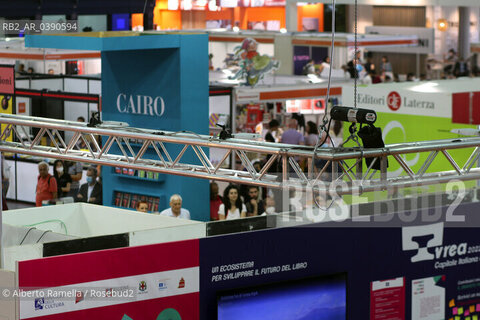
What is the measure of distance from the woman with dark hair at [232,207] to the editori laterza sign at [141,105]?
1396 mm

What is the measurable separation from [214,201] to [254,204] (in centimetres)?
59

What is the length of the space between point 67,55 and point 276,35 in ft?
18.2

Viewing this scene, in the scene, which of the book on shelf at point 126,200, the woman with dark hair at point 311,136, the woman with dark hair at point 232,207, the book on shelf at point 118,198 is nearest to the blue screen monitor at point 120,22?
the woman with dark hair at point 311,136

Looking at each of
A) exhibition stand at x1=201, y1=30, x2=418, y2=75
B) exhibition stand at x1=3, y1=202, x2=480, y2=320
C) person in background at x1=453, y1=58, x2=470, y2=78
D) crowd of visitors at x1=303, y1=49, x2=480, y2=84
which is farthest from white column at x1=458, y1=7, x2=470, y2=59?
exhibition stand at x1=3, y1=202, x2=480, y2=320

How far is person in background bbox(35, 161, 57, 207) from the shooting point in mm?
11039

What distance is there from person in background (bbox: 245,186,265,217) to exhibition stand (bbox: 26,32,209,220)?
21.5 inches

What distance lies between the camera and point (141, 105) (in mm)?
10758

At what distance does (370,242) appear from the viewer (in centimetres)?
696

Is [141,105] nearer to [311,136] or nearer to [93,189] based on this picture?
[93,189]

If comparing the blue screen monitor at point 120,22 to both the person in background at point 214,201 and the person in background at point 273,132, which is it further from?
the person in background at point 214,201

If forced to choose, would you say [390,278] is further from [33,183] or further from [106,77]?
[33,183]

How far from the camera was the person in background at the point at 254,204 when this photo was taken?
33.3 ft

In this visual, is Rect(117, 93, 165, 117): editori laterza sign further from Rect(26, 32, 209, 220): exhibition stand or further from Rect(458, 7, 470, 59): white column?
Rect(458, 7, 470, 59): white column

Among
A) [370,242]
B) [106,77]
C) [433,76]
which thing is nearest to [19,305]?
[370,242]
